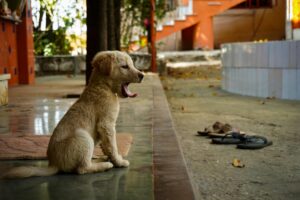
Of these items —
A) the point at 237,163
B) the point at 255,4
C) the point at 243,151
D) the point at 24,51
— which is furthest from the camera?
the point at 255,4

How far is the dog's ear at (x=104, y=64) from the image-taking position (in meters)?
3.09

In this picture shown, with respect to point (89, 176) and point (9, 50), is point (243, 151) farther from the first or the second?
point (9, 50)

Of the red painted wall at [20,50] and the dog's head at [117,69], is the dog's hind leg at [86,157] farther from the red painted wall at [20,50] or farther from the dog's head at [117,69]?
the red painted wall at [20,50]

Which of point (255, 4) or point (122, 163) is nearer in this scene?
point (122, 163)

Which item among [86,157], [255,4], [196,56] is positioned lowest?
[86,157]

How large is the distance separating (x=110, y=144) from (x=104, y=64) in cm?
48

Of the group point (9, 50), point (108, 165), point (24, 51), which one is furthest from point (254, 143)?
point (24, 51)

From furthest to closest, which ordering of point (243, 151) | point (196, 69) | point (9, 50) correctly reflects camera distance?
point (196, 69)
point (9, 50)
point (243, 151)

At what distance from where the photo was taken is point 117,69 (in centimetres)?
311

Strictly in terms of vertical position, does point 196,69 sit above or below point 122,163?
above

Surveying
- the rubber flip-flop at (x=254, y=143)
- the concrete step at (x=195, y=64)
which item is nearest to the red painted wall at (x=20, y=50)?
the rubber flip-flop at (x=254, y=143)

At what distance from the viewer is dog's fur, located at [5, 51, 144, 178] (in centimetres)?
295

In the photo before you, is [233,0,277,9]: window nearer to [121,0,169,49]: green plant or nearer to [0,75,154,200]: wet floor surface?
[121,0,169,49]: green plant

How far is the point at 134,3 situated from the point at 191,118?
32.2 ft
